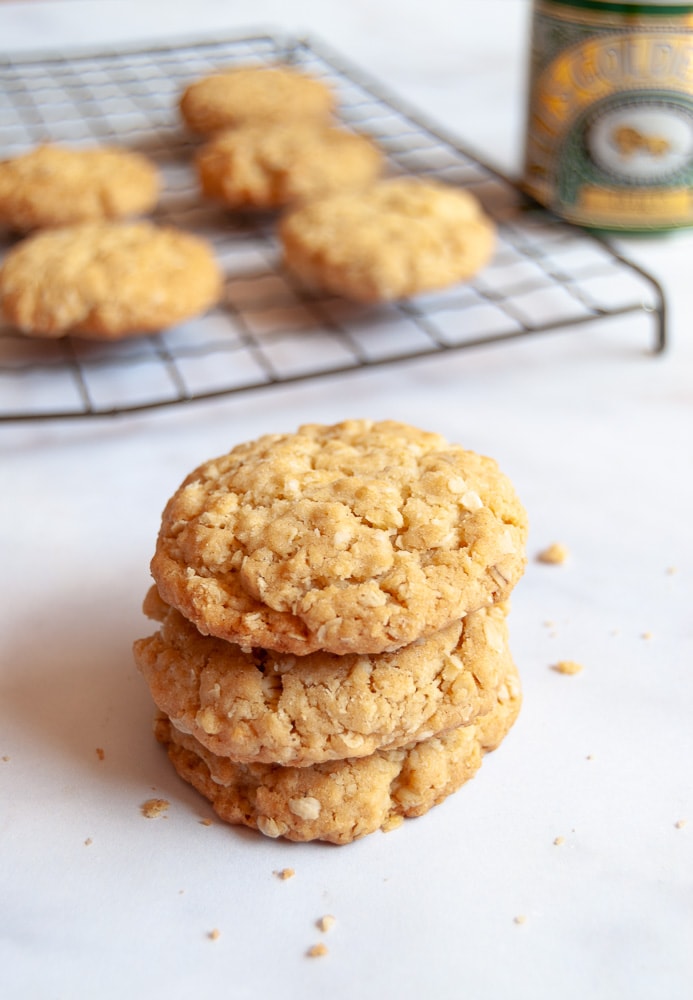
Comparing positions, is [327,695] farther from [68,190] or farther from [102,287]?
[68,190]

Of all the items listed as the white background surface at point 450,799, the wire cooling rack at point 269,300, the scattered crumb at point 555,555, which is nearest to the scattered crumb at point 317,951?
the white background surface at point 450,799

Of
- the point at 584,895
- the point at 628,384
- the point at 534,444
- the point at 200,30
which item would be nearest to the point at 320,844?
the point at 584,895

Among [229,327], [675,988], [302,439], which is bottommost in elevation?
[675,988]

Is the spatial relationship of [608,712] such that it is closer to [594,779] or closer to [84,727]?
[594,779]

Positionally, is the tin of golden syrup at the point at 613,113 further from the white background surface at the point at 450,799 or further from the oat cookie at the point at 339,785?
the oat cookie at the point at 339,785

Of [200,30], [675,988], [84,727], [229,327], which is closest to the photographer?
[675,988]

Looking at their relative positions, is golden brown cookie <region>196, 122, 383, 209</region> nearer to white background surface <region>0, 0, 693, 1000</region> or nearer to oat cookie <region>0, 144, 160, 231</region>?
oat cookie <region>0, 144, 160, 231</region>
